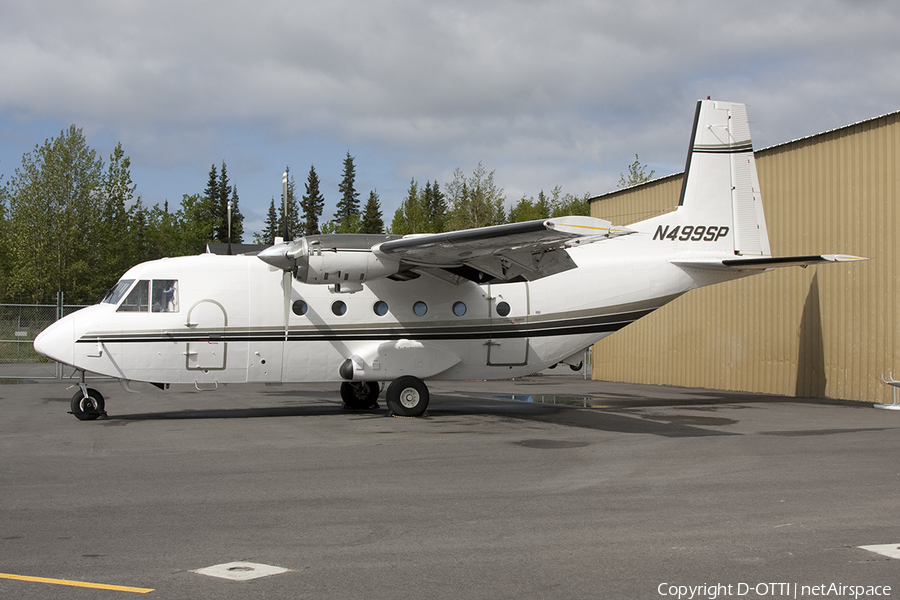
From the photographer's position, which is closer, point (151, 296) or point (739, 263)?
point (151, 296)

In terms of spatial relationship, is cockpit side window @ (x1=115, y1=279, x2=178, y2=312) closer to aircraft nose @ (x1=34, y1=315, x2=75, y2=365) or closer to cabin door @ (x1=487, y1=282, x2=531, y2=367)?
aircraft nose @ (x1=34, y1=315, x2=75, y2=365)

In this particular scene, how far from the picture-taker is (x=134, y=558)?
537 centimetres

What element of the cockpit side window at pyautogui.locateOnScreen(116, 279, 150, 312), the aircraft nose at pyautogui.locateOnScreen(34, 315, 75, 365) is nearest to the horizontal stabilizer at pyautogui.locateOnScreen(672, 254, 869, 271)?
the cockpit side window at pyautogui.locateOnScreen(116, 279, 150, 312)

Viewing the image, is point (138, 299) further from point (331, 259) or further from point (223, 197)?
point (223, 197)

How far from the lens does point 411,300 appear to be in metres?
15.7

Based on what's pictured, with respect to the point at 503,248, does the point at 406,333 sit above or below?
below

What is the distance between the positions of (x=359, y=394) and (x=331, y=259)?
4.38m

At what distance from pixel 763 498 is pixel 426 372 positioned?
29.4 ft

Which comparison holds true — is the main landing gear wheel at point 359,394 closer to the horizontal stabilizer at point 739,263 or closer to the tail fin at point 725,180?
the horizontal stabilizer at point 739,263

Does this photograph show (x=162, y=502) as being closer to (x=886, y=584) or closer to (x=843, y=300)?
(x=886, y=584)

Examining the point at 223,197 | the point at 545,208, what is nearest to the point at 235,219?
the point at 223,197

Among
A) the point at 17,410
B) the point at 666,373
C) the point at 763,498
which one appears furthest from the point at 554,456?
the point at 666,373

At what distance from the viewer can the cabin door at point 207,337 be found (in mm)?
14742

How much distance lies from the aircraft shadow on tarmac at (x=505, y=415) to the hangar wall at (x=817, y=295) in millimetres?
6490
